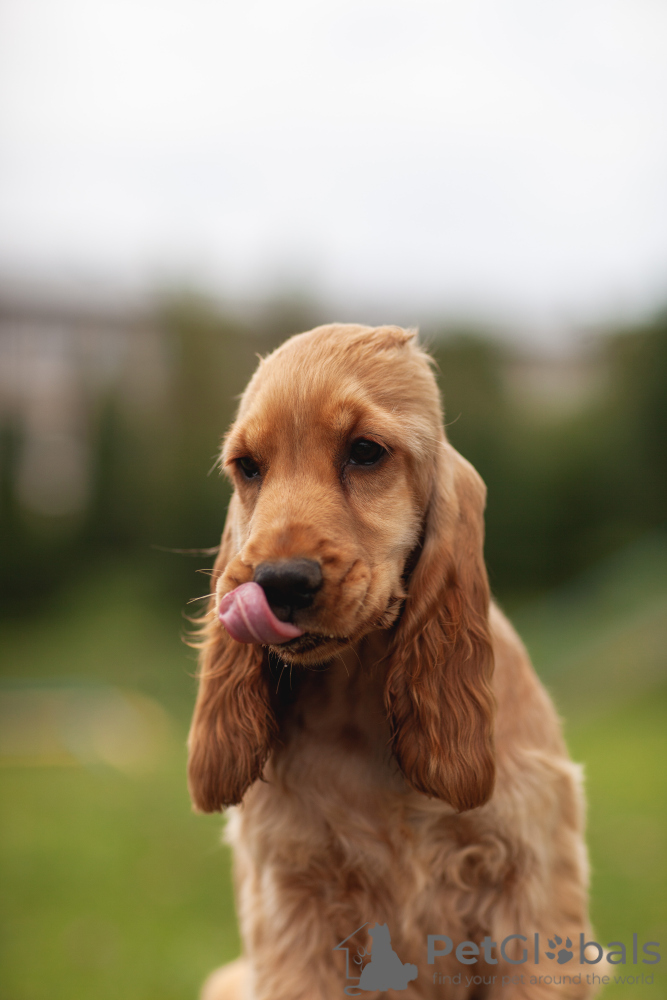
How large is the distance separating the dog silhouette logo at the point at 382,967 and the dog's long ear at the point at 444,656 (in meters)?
0.42

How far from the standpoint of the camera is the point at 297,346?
2.00m

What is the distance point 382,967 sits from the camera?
79.7 inches

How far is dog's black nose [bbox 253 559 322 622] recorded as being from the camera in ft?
5.41

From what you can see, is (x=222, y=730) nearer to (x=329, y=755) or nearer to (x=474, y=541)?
(x=329, y=755)

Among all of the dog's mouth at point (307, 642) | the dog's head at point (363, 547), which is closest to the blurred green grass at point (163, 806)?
the dog's head at point (363, 547)

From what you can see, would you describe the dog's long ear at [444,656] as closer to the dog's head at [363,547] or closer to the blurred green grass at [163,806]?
the dog's head at [363,547]

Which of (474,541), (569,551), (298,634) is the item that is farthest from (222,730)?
(569,551)

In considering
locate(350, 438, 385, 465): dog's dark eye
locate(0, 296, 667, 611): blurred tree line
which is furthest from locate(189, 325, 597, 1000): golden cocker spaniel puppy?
locate(0, 296, 667, 611): blurred tree line

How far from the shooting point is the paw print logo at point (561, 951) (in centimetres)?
203

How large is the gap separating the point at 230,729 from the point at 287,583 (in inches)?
24.8

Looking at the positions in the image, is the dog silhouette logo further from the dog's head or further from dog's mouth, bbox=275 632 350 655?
dog's mouth, bbox=275 632 350 655

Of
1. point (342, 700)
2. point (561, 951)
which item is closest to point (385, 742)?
point (342, 700)

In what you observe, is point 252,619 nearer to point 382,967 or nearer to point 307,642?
point 307,642

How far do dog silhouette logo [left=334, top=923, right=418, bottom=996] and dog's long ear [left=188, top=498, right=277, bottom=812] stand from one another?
484 millimetres
